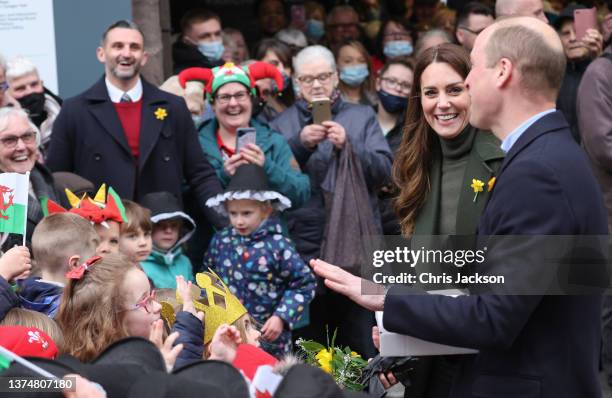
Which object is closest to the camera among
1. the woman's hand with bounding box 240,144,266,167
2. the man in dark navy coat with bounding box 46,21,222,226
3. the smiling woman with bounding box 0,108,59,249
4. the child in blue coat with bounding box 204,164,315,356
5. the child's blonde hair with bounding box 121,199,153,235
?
the smiling woman with bounding box 0,108,59,249

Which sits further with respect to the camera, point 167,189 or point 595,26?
point 595,26

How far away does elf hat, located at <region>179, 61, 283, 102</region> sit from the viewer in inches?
270

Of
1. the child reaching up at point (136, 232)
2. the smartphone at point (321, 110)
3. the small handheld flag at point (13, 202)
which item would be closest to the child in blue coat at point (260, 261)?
the child reaching up at point (136, 232)

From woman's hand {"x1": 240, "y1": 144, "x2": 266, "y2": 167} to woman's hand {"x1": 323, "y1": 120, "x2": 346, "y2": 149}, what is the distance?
0.44 meters

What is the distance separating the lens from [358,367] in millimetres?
4195

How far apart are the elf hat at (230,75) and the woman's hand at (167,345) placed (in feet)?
10.1

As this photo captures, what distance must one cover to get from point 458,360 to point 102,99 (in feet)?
12.3

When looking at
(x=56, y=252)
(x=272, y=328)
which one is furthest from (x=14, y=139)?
(x=272, y=328)

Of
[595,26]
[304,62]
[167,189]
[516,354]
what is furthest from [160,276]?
[595,26]

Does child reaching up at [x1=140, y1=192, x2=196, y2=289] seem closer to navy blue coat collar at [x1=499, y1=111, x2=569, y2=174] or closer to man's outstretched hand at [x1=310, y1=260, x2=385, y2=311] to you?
man's outstretched hand at [x1=310, y1=260, x2=385, y2=311]

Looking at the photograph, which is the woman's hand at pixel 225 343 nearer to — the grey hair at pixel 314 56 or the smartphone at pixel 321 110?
the smartphone at pixel 321 110

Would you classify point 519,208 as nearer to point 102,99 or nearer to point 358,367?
point 358,367

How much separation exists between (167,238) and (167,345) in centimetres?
284

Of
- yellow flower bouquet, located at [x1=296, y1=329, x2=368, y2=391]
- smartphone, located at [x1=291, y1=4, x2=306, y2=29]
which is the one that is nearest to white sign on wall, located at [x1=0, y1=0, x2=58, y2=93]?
smartphone, located at [x1=291, y1=4, x2=306, y2=29]
